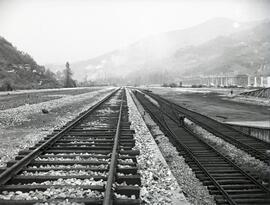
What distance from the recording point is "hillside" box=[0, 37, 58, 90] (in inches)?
2685

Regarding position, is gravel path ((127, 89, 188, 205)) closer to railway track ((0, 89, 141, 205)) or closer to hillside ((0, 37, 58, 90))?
railway track ((0, 89, 141, 205))

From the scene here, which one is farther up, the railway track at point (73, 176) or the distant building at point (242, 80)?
the distant building at point (242, 80)

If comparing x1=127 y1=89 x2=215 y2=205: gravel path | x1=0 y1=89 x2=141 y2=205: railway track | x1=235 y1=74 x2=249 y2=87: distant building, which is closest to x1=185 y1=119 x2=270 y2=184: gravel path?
x1=127 y1=89 x2=215 y2=205: gravel path

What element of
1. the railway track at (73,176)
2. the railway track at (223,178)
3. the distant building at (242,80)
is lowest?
the railway track at (223,178)

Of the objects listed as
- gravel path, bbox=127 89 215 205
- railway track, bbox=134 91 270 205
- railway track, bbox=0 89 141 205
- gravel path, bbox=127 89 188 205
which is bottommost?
gravel path, bbox=127 89 215 205

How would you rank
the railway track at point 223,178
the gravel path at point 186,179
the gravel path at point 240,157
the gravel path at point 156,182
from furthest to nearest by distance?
the gravel path at point 240,157
the gravel path at point 186,179
the railway track at point 223,178
the gravel path at point 156,182

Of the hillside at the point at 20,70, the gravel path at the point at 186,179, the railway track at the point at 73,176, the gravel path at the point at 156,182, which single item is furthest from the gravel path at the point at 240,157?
the hillside at the point at 20,70

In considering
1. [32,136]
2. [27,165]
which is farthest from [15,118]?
[27,165]

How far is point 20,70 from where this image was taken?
7794 centimetres

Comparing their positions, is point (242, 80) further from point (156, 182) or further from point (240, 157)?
point (156, 182)

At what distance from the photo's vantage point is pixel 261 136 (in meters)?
13.5

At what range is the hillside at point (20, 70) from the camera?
224 feet

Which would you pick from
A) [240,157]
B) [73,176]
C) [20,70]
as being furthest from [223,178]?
[20,70]

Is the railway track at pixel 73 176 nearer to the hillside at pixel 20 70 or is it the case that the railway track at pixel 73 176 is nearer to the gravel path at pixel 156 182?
the gravel path at pixel 156 182
